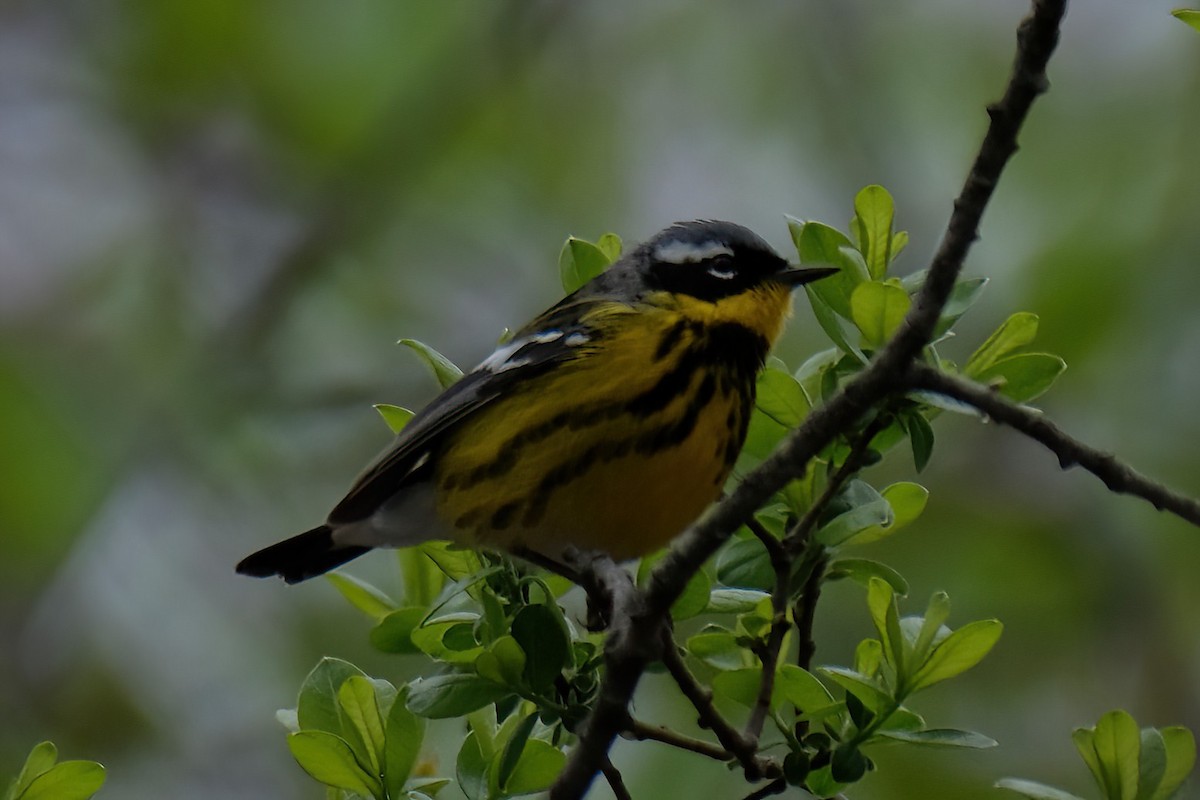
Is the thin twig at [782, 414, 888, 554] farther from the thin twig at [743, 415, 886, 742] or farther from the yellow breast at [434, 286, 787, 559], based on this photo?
the yellow breast at [434, 286, 787, 559]

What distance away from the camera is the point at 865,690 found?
7.32ft

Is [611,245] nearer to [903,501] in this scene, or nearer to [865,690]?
[903,501]

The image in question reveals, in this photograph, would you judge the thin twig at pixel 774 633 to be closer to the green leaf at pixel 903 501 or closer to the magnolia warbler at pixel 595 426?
the green leaf at pixel 903 501

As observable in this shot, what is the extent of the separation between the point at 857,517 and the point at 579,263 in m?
0.91

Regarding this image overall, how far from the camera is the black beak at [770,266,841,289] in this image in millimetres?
2600

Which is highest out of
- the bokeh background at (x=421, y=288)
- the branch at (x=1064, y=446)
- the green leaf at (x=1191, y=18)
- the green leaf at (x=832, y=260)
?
the green leaf at (x=1191, y=18)

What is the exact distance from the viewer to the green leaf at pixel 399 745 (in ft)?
7.75

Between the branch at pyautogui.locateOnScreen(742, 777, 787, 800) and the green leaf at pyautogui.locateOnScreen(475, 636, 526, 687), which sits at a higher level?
the green leaf at pyautogui.locateOnScreen(475, 636, 526, 687)

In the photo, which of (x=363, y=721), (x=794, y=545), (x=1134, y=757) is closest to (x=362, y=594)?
(x=363, y=721)

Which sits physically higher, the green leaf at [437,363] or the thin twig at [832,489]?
the green leaf at [437,363]

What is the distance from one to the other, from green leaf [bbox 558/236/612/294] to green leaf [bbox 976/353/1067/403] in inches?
33.9

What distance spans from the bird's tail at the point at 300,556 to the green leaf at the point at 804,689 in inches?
71.1

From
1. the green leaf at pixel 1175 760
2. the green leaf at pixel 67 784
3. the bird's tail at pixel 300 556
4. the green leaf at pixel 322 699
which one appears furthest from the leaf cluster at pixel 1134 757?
the bird's tail at pixel 300 556

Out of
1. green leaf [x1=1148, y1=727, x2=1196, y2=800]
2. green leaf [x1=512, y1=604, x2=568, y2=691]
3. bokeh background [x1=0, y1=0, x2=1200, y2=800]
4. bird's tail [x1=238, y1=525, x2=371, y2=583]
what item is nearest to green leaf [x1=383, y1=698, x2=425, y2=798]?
green leaf [x1=512, y1=604, x2=568, y2=691]
